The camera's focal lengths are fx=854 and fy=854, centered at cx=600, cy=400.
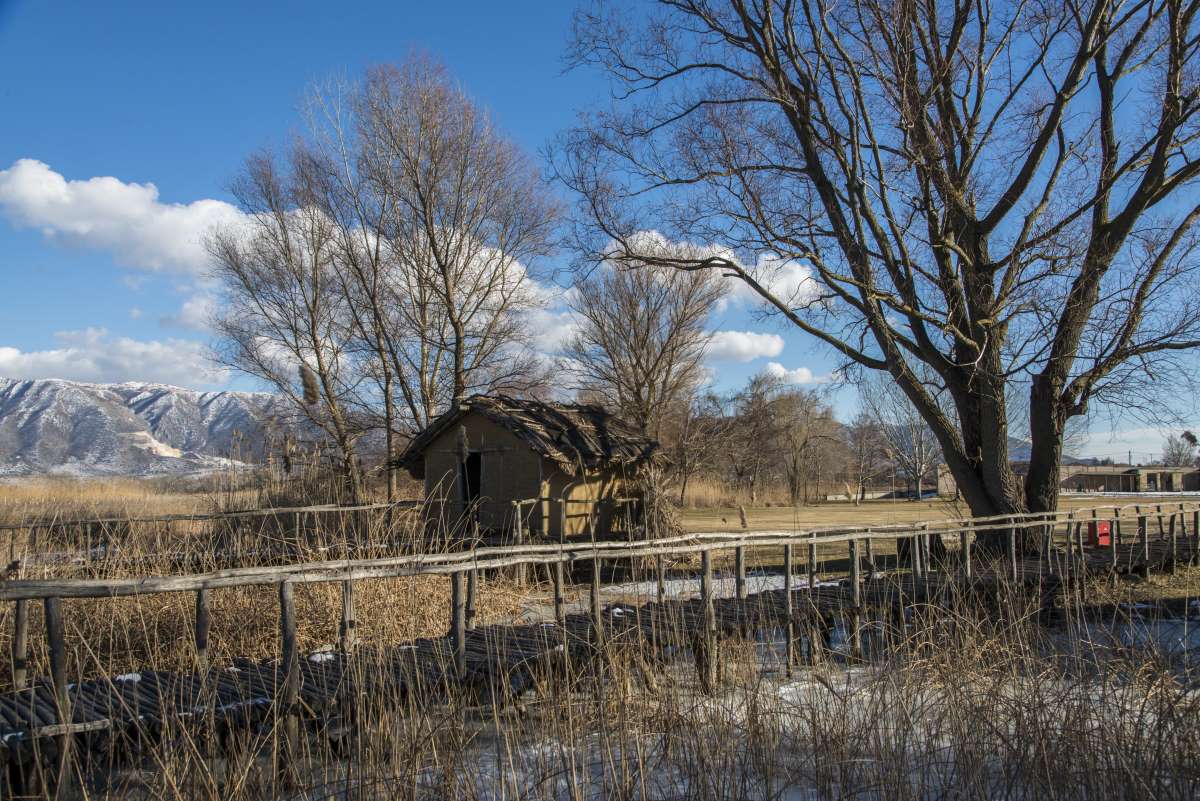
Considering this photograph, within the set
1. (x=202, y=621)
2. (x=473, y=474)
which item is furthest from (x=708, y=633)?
(x=473, y=474)

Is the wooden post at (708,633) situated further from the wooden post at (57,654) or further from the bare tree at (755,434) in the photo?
the bare tree at (755,434)

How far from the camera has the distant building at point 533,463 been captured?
16.1 m

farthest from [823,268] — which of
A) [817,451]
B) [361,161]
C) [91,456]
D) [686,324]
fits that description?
[91,456]

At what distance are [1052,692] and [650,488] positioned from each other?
1191 cm

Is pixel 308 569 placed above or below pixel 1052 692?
above

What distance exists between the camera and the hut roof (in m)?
16.1

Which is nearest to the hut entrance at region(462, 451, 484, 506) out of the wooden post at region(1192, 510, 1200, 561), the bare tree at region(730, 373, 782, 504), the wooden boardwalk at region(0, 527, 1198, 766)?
the wooden boardwalk at region(0, 527, 1198, 766)

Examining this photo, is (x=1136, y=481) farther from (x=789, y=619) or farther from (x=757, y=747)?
(x=757, y=747)

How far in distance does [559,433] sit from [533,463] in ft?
2.60

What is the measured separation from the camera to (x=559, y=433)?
54.4 ft

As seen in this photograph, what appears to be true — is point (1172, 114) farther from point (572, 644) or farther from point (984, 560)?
point (572, 644)

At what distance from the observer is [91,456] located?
144m

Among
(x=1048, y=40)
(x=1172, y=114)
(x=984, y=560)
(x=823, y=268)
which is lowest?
(x=984, y=560)

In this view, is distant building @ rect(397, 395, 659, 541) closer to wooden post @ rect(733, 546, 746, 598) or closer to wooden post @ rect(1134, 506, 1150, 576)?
wooden post @ rect(733, 546, 746, 598)
